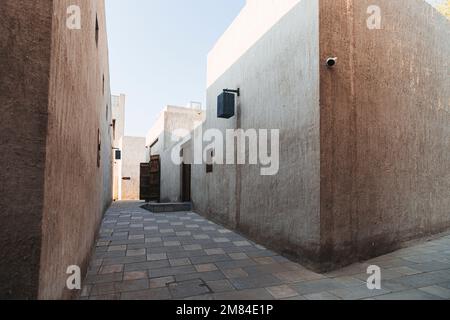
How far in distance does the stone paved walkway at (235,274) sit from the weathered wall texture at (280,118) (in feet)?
1.79

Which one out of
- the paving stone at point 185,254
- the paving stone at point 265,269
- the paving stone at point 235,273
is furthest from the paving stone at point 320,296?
the paving stone at point 185,254

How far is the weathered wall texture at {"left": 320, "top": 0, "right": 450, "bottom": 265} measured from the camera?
3.48 meters

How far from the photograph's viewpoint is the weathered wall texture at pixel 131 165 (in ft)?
63.9

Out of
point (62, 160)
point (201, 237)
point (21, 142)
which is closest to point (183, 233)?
point (201, 237)

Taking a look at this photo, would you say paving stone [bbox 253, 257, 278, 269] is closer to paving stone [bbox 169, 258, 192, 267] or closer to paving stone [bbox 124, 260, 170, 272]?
paving stone [bbox 169, 258, 192, 267]

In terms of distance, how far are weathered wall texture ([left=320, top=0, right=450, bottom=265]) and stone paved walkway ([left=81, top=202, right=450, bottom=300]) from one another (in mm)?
428

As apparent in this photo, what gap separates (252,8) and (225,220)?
4.80 metres

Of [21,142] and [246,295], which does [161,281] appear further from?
[21,142]

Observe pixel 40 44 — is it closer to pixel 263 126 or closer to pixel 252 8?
pixel 263 126

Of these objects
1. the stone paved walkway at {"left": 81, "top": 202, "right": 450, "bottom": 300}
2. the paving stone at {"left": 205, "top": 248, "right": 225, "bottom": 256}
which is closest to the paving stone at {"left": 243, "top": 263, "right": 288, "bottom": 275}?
the stone paved walkway at {"left": 81, "top": 202, "right": 450, "bottom": 300}

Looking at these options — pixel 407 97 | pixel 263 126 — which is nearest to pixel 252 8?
pixel 263 126

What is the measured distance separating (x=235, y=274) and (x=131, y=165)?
60.4 ft

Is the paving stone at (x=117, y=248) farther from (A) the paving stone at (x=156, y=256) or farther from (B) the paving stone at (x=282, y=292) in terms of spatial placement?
(B) the paving stone at (x=282, y=292)

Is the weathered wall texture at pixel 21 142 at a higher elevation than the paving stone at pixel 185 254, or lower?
higher
